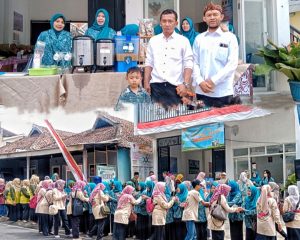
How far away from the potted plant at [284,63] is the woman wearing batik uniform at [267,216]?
10.2 feet

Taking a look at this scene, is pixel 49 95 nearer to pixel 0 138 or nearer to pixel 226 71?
pixel 0 138

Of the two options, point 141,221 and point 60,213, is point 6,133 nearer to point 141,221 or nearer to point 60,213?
point 141,221

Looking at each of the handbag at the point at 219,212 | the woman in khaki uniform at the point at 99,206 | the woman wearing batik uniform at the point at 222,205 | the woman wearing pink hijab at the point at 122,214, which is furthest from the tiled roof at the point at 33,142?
Result: the woman in khaki uniform at the point at 99,206

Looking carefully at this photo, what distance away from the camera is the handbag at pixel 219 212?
6738mm

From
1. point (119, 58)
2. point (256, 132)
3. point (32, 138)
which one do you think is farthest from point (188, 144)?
point (119, 58)

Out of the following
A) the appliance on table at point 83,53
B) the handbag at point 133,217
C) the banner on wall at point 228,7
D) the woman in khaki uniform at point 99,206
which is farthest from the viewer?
the handbag at point 133,217

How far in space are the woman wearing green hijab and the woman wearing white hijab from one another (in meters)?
3.87

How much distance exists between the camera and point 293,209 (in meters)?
6.46

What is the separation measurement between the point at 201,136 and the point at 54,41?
8.04ft

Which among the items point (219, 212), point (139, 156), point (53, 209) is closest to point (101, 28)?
point (139, 156)

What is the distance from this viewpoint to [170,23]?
101 inches

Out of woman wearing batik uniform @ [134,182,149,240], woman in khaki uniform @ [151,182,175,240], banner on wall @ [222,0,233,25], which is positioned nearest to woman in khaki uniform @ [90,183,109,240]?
woman wearing batik uniform @ [134,182,149,240]

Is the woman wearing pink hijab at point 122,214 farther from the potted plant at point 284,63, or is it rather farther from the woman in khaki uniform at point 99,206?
the potted plant at point 284,63

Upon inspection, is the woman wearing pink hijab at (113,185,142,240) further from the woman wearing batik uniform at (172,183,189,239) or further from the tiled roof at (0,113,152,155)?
the tiled roof at (0,113,152,155)
